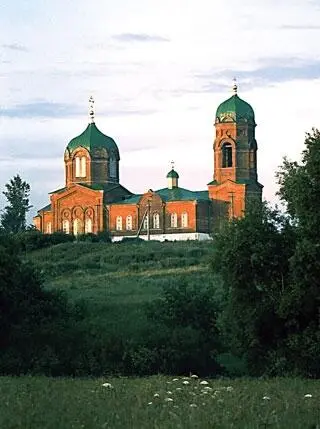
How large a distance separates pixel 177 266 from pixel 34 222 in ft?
160

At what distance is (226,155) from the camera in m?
103

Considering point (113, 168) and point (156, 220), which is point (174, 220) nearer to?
point (156, 220)

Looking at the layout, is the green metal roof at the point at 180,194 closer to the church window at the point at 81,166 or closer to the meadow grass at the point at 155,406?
the church window at the point at 81,166

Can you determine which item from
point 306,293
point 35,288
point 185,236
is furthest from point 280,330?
point 185,236

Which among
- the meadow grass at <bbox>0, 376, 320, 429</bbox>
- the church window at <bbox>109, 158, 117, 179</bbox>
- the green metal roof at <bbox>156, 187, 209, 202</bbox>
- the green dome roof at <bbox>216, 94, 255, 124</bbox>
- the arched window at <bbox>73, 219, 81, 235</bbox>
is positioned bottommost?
the meadow grass at <bbox>0, 376, 320, 429</bbox>

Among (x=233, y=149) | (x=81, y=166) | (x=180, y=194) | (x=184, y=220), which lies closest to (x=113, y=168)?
(x=81, y=166)

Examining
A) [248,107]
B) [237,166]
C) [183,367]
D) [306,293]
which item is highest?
[248,107]

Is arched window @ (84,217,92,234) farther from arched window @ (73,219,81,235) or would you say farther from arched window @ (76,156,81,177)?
arched window @ (76,156,81,177)

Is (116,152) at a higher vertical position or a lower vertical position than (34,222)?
higher

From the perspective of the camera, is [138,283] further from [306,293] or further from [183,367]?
[306,293]

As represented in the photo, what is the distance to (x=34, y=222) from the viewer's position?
113 m

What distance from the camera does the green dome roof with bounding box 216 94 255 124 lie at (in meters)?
103

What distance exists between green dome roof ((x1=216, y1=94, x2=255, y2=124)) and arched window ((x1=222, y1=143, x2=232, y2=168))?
2677 mm

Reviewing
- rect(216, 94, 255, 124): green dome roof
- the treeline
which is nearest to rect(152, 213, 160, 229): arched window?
rect(216, 94, 255, 124): green dome roof
